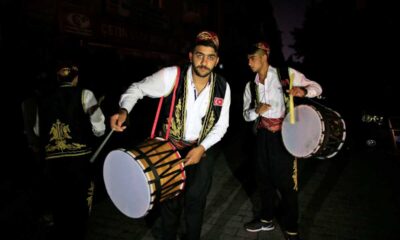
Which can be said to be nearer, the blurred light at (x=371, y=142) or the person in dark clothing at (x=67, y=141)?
the person in dark clothing at (x=67, y=141)

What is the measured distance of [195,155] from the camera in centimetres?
246

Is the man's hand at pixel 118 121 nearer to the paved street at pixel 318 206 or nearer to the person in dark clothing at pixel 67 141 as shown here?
the person in dark clothing at pixel 67 141

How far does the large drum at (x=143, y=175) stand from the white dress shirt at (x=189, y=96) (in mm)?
342

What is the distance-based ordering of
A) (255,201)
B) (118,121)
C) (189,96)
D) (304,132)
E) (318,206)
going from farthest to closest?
A: 1. (255,201)
2. (318,206)
3. (304,132)
4. (189,96)
5. (118,121)

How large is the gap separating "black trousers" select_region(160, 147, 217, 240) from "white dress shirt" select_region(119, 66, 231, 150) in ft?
0.70

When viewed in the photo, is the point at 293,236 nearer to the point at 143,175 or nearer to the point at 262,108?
the point at 262,108

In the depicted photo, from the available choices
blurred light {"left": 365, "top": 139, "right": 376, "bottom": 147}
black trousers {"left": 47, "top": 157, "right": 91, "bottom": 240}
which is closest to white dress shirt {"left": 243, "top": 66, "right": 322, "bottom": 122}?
black trousers {"left": 47, "top": 157, "right": 91, "bottom": 240}

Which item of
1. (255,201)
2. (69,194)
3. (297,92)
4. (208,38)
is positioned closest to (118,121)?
(208,38)

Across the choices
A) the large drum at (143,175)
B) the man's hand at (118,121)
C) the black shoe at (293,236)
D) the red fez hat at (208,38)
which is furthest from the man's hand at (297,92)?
the man's hand at (118,121)

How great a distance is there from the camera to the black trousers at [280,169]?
316 centimetres

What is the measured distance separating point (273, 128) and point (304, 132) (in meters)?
0.38

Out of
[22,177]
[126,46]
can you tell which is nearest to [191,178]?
[22,177]

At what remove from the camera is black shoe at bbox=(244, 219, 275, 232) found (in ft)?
11.6

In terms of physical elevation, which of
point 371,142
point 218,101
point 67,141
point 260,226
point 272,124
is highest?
point 218,101
